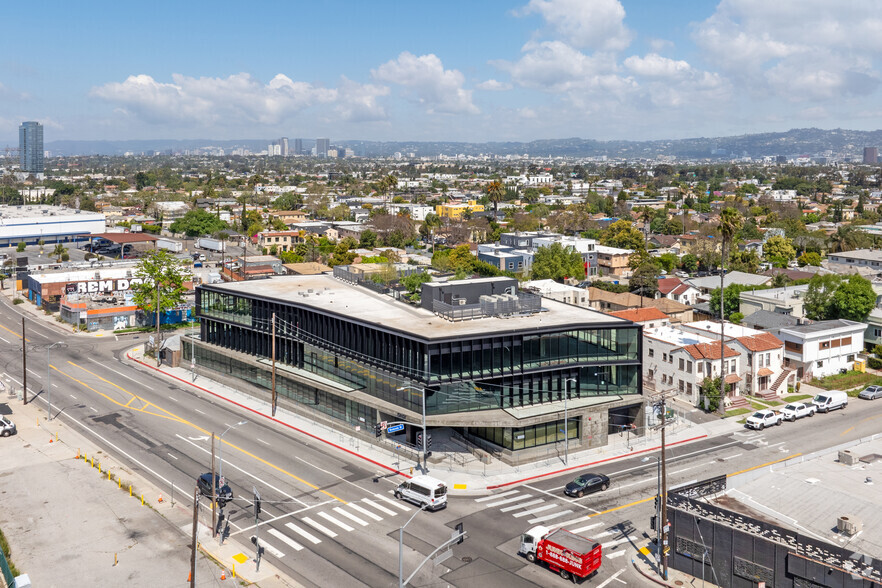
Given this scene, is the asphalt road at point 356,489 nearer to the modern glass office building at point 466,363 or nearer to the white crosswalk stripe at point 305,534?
the white crosswalk stripe at point 305,534

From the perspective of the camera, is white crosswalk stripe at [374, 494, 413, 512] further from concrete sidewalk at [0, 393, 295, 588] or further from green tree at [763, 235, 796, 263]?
green tree at [763, 235, 796, 263]

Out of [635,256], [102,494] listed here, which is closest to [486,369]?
[102,494]

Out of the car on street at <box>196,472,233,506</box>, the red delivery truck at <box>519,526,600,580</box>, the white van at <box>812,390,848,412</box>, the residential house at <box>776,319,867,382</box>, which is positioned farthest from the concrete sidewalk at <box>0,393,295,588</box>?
the residential house at <box>776,319,867,382</box>

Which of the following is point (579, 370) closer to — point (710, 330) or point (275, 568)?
point (710, 330)

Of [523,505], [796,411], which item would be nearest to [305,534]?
[523,505]

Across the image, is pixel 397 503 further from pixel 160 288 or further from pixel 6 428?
pixel 160 288
